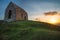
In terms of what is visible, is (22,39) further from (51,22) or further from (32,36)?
(51,22)

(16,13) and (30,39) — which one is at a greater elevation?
(16,13)

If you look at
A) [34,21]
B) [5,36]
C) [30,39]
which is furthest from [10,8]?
[30,39]

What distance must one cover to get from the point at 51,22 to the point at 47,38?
474 cm

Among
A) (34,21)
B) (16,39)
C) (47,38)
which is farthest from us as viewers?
(34,21)

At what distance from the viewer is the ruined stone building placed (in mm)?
15656

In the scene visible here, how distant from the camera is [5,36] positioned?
9617 mm

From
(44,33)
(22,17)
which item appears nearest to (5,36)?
(44,33)

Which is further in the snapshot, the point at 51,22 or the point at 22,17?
the point at 22,17

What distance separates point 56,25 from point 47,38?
4.36 m

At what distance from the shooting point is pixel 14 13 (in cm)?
1584

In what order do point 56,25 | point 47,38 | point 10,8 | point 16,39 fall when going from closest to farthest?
point 47,38
point 16,39
point 56,25
point 10,8

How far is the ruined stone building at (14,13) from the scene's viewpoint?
1566 centimetres

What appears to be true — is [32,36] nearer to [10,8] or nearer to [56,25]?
[56,25]

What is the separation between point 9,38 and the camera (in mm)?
9242
